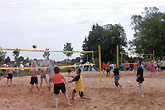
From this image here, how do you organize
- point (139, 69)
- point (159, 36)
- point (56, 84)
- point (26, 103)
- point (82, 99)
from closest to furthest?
point (56, 84), point (26, 103), point (82, 99), point (139, 69), point (159, 36)

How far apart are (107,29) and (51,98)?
40.4 meters

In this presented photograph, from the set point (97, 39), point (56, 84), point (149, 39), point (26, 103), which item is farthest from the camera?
point (97, 39)

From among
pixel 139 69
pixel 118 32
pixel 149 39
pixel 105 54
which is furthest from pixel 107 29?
pixel 139 69

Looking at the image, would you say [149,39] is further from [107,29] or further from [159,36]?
[107,29]

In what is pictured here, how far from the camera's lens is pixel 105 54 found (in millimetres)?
44750

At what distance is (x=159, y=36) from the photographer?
2414cm

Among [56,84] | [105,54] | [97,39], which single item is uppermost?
[97,39]

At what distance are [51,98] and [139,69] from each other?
10.5ft

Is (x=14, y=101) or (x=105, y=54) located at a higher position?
(x=105, y=54)

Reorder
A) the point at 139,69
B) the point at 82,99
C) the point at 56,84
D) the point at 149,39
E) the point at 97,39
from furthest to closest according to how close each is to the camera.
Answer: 1. the point at 97,39
2. the point at 149,39
3. the point at 139,69
4. the point at 82,99
5. the point at 56,84

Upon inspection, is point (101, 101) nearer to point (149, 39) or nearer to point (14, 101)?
point (14, 101)

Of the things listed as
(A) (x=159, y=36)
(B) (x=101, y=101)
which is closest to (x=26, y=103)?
(B) (x=101, y=101)

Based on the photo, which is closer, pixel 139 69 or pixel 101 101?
pixel 101 101

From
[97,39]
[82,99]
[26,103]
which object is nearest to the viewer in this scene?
[26,103]
